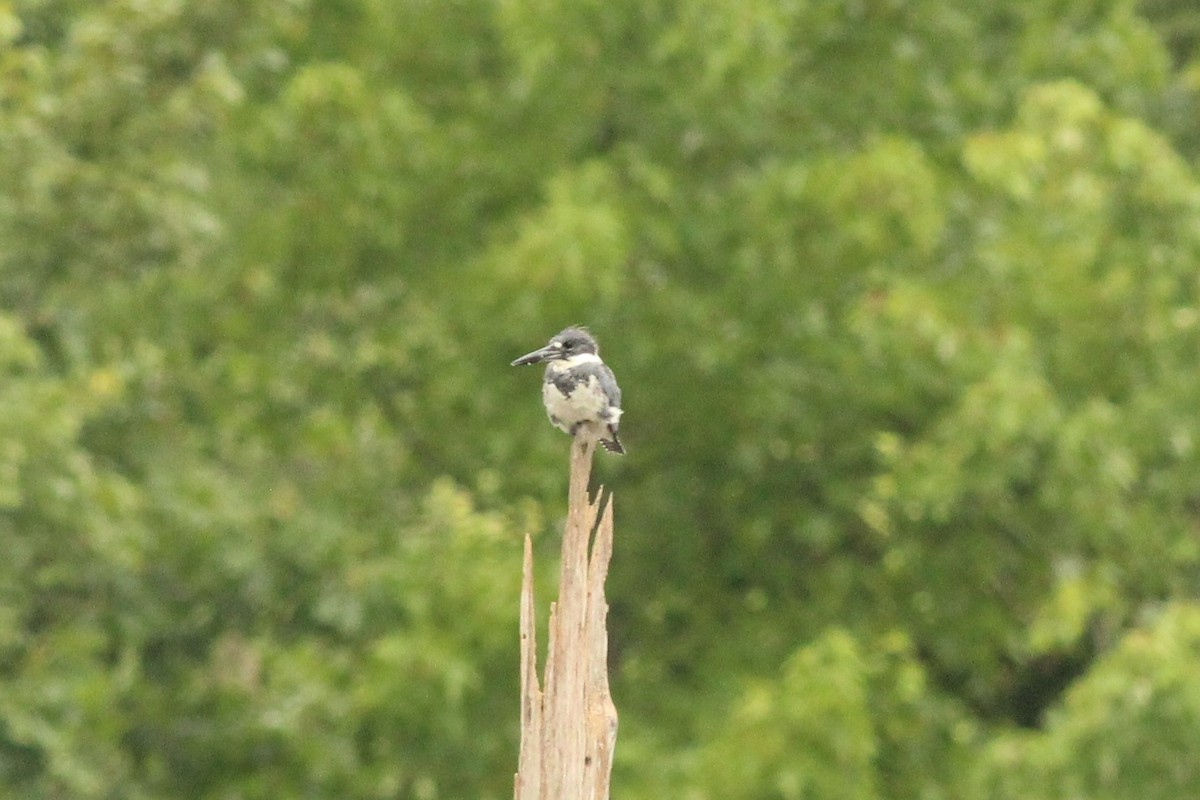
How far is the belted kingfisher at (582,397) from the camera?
718cm

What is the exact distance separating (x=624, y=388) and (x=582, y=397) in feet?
17.8

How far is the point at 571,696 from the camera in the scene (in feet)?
19.1

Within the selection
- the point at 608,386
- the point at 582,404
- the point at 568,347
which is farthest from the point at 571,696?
the point at 568,347

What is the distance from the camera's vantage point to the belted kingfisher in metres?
7.18

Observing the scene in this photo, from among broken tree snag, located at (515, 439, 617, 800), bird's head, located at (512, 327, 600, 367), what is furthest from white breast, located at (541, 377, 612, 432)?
broken tree snag, located at (515, 439, 617, 800)

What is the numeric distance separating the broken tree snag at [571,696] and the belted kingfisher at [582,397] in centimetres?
132

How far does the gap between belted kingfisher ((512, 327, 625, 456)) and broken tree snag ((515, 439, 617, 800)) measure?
1.32 metres

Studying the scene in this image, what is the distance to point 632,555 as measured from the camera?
524 inches

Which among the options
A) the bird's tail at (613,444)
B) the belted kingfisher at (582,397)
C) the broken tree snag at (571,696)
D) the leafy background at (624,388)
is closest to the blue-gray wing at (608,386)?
the belted kingfisher at (582,397)

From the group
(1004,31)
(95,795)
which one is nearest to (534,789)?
(95,795)

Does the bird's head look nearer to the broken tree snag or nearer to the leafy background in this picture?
the broken tree snag

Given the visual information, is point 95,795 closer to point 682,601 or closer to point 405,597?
point 405,597

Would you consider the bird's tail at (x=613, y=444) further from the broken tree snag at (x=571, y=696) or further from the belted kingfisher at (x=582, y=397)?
the broken tree snag at (x=571, y=696)

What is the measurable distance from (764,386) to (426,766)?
2813mm
